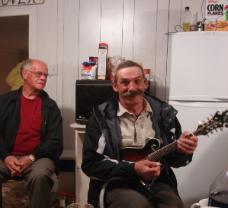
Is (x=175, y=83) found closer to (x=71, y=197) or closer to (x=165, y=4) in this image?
(x=165, y=4)

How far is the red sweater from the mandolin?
0.85 meters

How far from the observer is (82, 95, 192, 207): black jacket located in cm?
149

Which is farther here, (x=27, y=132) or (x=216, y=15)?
(x=216, y=15)

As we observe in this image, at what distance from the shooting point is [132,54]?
2.71 meters

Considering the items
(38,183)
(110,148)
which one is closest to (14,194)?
(38,183)

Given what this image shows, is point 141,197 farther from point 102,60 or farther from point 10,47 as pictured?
point 10,47

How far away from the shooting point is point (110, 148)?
60.6 inches

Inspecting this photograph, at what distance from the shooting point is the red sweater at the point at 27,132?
2.15 meters

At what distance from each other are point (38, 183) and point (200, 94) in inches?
48.4

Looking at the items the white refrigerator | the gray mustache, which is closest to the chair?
the gray mustache

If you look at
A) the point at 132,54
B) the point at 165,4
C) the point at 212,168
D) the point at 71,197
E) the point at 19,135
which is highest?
the point at 165,4

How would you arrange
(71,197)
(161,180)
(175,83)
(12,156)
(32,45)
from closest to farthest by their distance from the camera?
Result: (161,180)
(12,156)
(175,83)
(71,197)
(32,45)

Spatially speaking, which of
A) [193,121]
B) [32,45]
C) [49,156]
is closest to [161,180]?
→ [193,121]

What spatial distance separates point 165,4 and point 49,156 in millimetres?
1579
